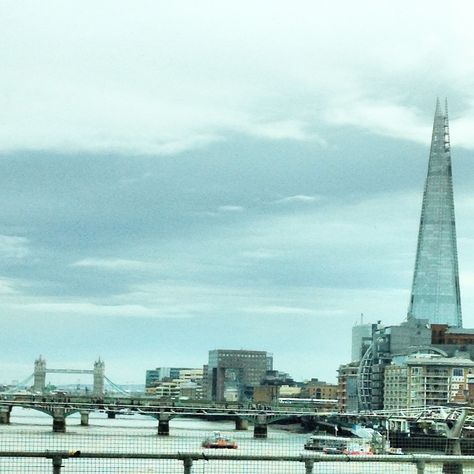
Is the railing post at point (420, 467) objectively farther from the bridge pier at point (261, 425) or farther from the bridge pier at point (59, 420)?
the bridge pier at point (261, 425)

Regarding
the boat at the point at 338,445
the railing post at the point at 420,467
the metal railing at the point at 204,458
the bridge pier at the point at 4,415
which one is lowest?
the bridge pier at the point at 4,415

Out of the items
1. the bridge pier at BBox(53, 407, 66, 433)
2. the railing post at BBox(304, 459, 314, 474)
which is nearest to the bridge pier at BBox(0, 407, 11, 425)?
the bridge pier at BBox(53, 407, 66, 433)

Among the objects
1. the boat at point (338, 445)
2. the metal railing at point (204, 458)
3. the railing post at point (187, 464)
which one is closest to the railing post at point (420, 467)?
the metal railing at point (204, 458)

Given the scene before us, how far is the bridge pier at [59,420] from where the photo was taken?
490 feet

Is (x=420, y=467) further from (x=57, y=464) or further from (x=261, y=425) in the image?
(x=261, y=425)

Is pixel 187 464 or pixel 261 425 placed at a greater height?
pixel 187 464

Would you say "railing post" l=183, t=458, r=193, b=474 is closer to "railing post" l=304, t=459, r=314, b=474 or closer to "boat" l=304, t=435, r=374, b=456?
"railing post" l=304, t=459, r=314, b=474

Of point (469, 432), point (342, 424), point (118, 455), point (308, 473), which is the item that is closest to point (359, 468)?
point (308, 473)

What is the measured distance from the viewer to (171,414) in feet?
521

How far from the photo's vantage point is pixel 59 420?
502 ft

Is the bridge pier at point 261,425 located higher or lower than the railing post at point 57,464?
lower

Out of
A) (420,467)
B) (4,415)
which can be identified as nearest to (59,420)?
(4,415)

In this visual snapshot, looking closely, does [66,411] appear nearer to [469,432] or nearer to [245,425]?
[245,425]

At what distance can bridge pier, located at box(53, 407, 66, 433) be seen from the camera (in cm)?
14925
